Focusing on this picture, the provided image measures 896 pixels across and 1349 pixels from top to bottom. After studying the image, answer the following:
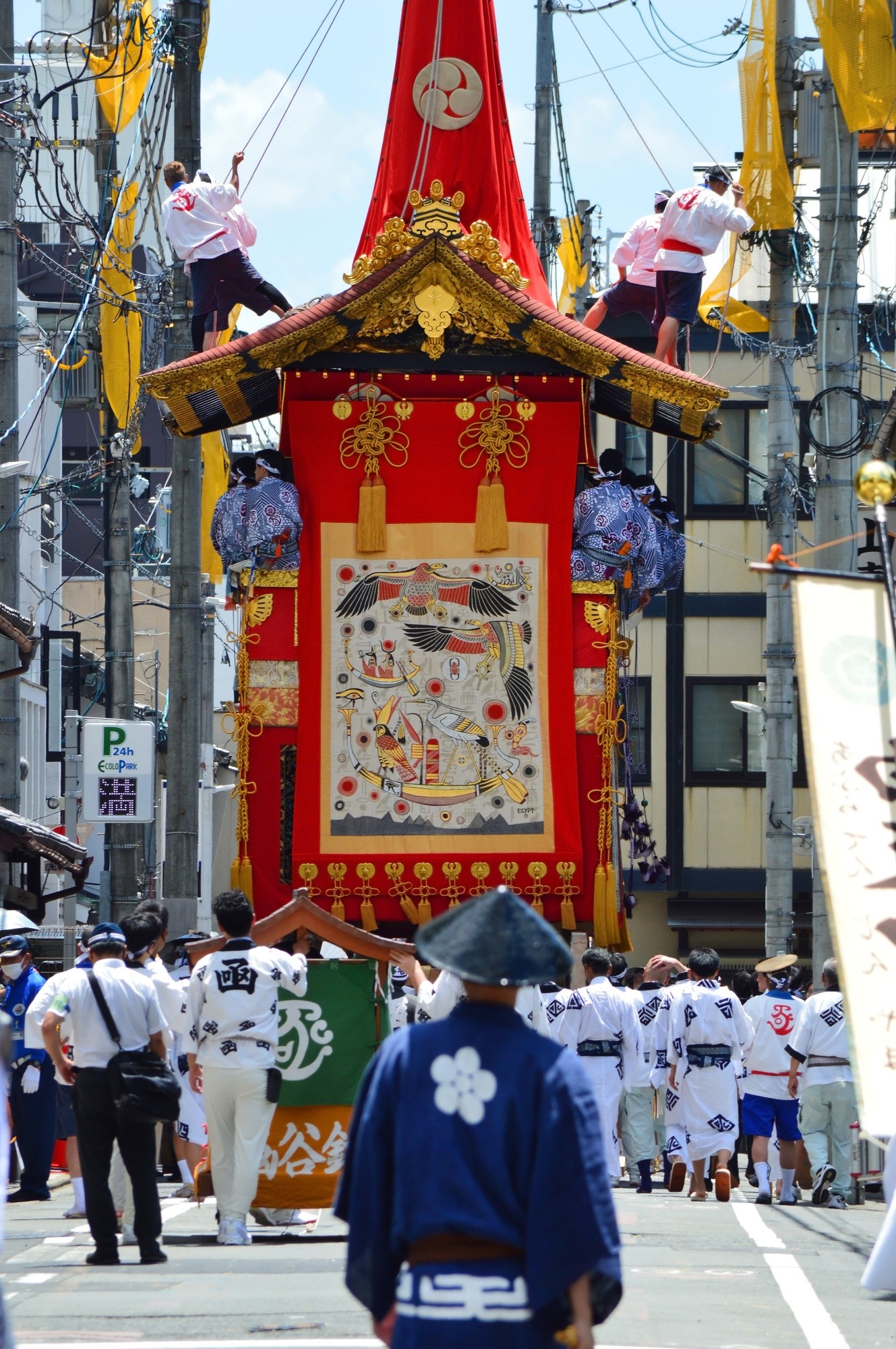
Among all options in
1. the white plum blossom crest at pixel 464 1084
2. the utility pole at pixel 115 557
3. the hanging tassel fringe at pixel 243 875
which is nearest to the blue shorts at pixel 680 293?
the hanging tassel fringe at pixel 243 875

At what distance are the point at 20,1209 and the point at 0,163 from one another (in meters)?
8.33

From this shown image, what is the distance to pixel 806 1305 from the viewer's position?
8.40 m

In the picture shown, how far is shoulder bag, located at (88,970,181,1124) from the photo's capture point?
30.0 ft

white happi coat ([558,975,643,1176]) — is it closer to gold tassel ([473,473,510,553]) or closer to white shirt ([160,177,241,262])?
gold tassel ([473,473,510,553])

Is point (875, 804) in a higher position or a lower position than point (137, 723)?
lower

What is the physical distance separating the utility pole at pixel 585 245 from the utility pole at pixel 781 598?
802 cm

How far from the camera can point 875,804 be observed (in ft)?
19.4

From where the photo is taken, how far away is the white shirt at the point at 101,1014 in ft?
30.4

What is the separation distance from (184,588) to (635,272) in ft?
15.4

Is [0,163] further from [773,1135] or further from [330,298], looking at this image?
[773,1135]

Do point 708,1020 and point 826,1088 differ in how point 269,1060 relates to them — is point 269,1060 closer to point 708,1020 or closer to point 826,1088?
point 708,1020

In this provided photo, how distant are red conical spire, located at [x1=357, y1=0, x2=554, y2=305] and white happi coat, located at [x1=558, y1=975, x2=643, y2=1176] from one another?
4854 mm

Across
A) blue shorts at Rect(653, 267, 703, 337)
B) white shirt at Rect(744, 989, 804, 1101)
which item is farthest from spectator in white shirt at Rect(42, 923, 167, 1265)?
blue shorts at Rect(653, 267, 703, 337)

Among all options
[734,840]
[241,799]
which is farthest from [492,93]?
Answer: [734,840]
